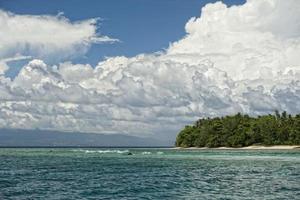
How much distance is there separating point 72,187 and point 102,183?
5917 millimetres

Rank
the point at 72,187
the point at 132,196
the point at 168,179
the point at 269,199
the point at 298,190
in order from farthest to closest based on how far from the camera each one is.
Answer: the point at 168,179
the point at 72,187
the point at 298,190
the point at 132,196
the point at 269,199

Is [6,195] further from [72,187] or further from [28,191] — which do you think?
[72,187]

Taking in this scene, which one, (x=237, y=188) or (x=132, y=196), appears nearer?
(x=132, y=196)

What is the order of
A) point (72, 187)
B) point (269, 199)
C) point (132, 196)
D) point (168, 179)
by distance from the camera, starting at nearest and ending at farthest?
point (269, 199) → point (132, 196) → point (72, 187) → point (168, 179)

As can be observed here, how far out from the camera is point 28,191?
55.2 metres

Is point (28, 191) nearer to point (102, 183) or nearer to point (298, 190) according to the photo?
point (102, 183)

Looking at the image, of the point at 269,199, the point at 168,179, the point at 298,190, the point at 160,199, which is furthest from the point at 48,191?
the point at 298,190

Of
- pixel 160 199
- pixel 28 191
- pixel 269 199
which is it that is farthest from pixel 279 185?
pixel 28 191

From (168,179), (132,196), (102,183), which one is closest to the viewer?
(132,196)

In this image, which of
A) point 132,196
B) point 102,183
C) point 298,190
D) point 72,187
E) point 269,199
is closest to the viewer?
point 269,199

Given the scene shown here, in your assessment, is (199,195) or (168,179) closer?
(199,195)

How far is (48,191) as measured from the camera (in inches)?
2164

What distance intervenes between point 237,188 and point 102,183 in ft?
56.3

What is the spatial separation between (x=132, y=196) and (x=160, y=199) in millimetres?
3758
